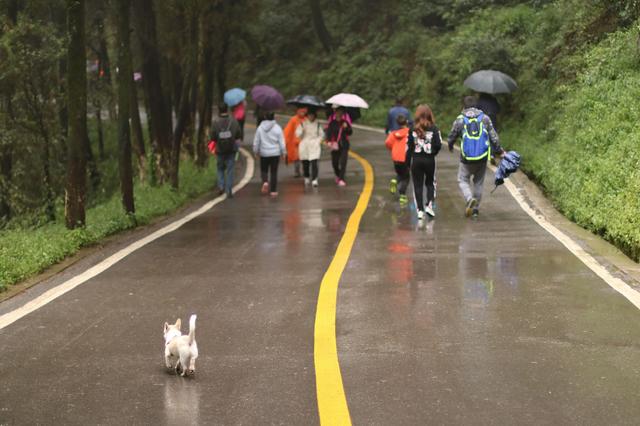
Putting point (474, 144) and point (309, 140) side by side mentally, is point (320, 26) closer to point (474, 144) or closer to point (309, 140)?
point (309, 140)

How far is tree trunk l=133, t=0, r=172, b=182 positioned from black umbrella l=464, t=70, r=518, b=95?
22.5ft

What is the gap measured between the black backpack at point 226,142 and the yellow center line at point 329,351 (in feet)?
24.5

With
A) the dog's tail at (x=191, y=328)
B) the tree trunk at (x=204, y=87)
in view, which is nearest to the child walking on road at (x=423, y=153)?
the dog's tail at (x=191, y=328)

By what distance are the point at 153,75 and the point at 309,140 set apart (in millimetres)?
3815

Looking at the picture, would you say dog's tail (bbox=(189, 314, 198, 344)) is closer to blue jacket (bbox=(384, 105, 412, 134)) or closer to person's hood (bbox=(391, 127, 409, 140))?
person's hood (bbox=(391, 127, 409, 140))

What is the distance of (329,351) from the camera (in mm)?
6922

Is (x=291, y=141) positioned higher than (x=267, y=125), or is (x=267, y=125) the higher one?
(x=267, y=125)

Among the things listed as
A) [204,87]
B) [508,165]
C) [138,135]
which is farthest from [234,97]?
[508,165]

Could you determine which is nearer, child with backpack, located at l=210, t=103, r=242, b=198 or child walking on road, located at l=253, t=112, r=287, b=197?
child with backpack, located at l=210, t=103, r=242, b=198

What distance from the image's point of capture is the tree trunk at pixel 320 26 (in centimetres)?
5109

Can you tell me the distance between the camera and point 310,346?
708 centimetres

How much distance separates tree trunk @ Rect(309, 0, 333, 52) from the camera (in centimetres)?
5109

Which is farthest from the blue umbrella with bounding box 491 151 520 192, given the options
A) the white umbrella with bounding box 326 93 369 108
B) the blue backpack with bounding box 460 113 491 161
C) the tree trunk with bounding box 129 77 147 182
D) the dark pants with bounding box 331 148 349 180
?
the tree trunk with bounding box 129 77 147 182

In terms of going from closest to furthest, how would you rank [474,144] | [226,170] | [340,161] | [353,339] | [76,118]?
[353,339], [76,118], [474,144], [226,170], [340,161]
